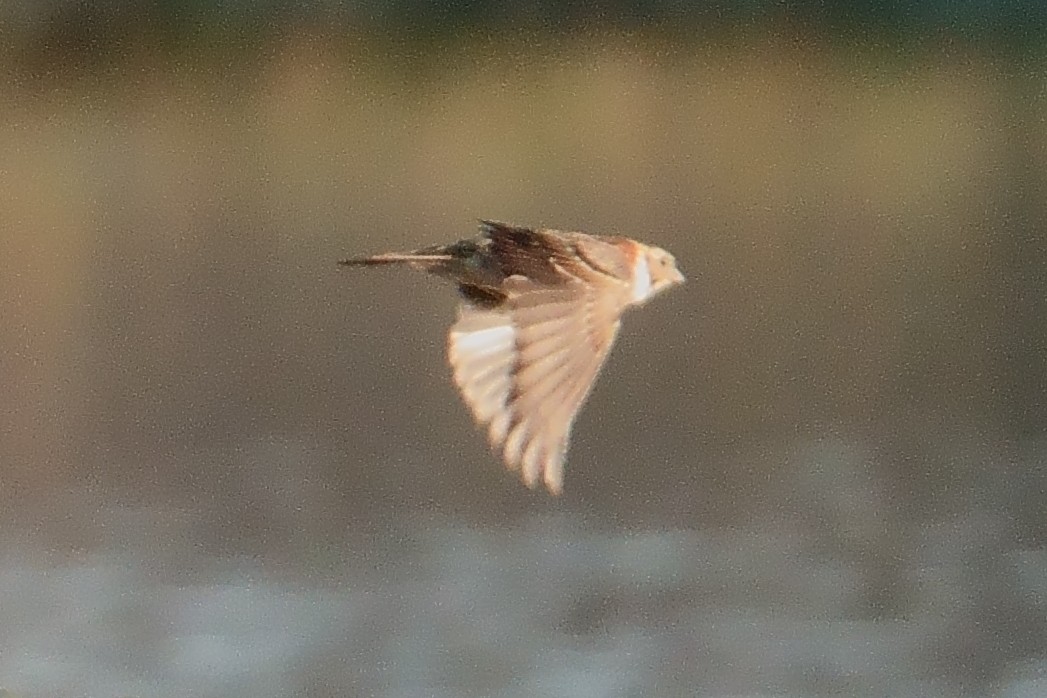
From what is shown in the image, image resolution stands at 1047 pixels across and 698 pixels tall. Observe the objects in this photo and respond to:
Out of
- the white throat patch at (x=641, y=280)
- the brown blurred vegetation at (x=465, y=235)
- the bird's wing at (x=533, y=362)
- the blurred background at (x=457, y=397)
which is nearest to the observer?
the bird's wing at (x=533, y=362)

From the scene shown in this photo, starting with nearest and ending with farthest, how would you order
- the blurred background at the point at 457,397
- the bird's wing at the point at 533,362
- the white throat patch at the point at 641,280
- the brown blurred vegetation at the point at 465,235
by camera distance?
1. the bird's wing at the point at 533,362
2. the white throat patch at the point at 641,280
3. the blurred background at the point at 457,397
4. the brown blurred vegetation at the point at 465,235

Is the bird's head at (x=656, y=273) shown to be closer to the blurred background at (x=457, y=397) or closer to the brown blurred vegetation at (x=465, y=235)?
the blurred background at (x=457, y=397)

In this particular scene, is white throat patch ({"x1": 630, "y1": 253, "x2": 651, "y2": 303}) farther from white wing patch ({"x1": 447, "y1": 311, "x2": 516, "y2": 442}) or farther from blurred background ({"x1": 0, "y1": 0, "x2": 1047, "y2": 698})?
blurred background ({"x1": 0, "y1": 0, "x2": 1047, "y2": 698})

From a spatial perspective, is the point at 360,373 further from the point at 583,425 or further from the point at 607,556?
the point at 607,556

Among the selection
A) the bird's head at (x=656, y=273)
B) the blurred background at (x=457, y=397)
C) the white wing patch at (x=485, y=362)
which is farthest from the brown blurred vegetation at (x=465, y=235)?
the white wing patch at (x=485, y=362)

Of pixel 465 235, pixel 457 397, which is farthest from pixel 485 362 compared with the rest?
pixel 465 235

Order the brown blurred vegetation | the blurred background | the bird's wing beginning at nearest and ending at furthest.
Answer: the bird's wing < the blurred background < the brown blurred vegetation

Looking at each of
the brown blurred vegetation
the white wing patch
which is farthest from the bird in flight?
the brown blurred vegetation
